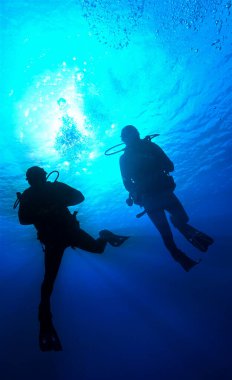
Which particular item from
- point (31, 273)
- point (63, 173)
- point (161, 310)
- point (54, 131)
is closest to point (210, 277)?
point (161, 310)

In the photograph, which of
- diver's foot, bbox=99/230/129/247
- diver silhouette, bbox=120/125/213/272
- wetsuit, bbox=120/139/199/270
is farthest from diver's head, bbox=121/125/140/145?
diver's foot, bbox=99/230/129/247

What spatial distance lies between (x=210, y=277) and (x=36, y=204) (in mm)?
17113

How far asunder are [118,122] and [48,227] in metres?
10.7

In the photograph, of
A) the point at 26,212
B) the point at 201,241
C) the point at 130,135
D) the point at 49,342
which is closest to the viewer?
the point at 49,342

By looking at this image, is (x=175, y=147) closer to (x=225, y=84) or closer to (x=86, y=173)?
(x=225, y=84)

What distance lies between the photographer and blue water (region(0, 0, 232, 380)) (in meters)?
8.95

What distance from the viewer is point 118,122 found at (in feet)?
46.3

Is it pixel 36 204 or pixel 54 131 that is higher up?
pixel 54 131

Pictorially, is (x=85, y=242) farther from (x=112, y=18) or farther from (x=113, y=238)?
(x=112, y=18)

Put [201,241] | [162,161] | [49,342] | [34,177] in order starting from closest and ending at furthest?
[49,342] < [34,177] < [201,241] < [162,161]

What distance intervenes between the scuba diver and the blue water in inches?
236

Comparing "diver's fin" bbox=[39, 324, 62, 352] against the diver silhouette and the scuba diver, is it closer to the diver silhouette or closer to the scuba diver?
the scuba diver

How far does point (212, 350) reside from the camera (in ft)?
28.2

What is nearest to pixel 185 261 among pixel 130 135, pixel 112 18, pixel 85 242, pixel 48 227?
pixel 85 242
